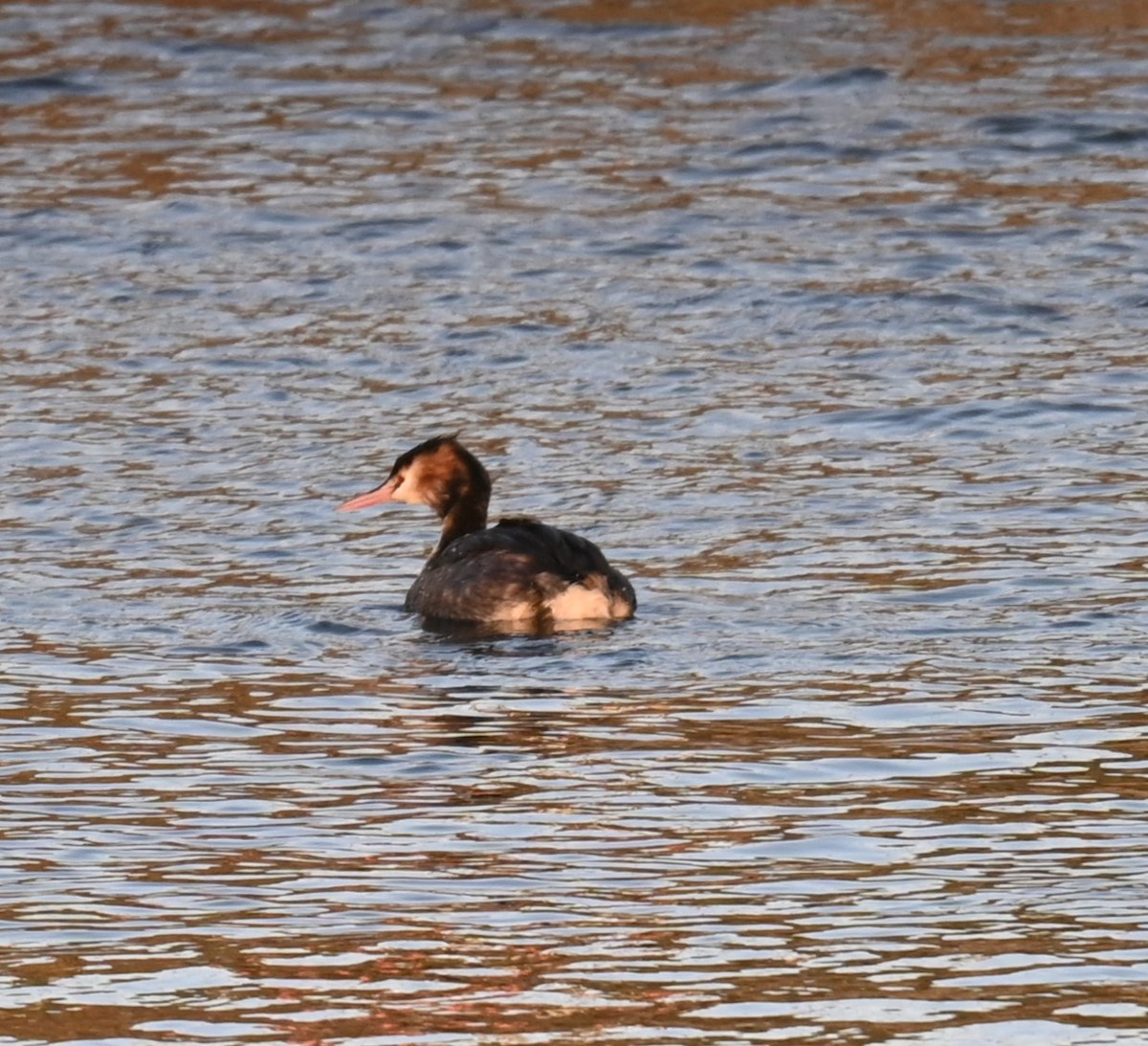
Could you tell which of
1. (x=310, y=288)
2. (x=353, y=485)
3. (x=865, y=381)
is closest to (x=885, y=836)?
(x=353, y=485)

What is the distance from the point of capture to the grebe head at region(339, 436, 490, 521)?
13.1 metres

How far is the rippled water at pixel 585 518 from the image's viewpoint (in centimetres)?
721

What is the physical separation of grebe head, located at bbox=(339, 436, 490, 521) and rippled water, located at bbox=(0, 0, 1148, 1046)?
33 cm

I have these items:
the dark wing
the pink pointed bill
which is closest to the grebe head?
the pink pointed bill

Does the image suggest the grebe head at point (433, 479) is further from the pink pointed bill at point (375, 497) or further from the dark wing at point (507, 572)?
the dark wing at point (507, 572)

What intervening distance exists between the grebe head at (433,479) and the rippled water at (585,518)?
1.10 ft

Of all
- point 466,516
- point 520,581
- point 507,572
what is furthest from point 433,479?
point 520,581

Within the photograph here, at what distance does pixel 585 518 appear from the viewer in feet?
44.6

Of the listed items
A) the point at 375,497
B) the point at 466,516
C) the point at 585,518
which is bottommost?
the point at 585,518

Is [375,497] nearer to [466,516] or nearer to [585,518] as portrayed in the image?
[466,516]

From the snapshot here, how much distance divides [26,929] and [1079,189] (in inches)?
574

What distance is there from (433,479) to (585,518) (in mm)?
833

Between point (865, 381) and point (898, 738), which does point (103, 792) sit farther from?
point (865, 381)

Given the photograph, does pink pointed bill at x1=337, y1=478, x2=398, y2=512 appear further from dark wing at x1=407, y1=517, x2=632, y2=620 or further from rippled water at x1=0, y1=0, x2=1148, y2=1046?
dark wing at x1=407, y1=517, x2=632, y2=620
